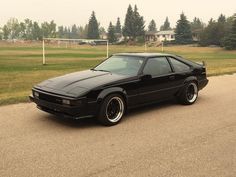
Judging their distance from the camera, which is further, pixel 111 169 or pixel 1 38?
pixel 1 38

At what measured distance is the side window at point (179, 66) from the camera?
8.14 metres

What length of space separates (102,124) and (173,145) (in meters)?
1.57

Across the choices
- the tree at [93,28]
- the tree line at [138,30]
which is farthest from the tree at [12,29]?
the tree at [93,28]

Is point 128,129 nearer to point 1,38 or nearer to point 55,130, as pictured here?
point 55,130

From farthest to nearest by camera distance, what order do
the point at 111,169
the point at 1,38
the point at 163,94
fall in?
the point at 1,38, the point at 163,94, the point at 111,169

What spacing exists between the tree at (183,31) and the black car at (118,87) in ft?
309

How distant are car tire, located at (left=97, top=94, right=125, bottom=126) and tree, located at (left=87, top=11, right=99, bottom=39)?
12659 centimetres

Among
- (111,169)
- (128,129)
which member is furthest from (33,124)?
(111,169)

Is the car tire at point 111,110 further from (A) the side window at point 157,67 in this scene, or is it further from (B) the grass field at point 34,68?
(B) the grass field at point 34,68

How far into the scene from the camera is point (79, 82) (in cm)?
648

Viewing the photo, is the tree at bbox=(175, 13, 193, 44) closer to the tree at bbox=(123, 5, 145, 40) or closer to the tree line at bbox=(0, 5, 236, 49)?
the tree line at bbox=(0, 5, 236, 49)

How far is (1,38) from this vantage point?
152m

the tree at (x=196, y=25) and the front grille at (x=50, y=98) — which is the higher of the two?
the tree at (x=196, y=25)

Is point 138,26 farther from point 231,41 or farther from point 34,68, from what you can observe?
point 34,68
